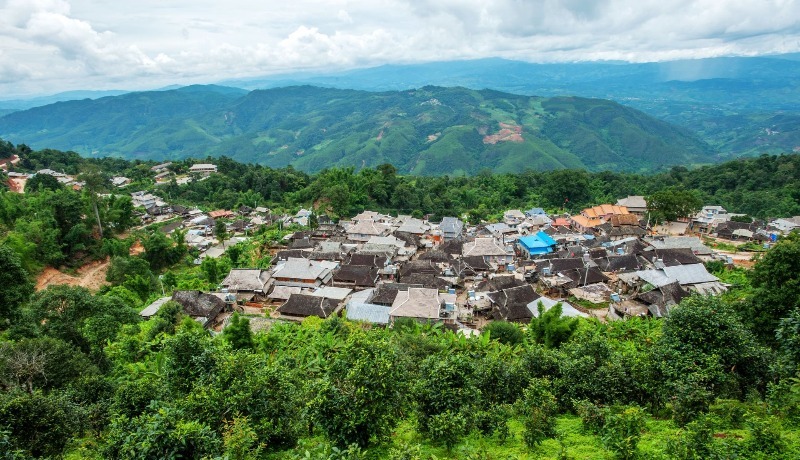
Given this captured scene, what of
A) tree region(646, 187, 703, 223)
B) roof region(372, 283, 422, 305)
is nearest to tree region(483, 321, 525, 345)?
roof region(372, 283, 422, 305)

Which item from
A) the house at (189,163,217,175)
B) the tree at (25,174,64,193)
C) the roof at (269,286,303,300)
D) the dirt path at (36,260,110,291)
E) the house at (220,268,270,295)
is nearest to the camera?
the roof at (269,286,303,300)

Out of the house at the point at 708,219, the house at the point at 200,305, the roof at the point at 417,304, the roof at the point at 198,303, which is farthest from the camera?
the house at the point at 708,219

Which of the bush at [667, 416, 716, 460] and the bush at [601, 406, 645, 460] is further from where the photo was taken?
the bush at [601, 406, 645, 460]

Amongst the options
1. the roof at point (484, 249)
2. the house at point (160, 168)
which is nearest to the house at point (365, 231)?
the roof at point (484, 249)

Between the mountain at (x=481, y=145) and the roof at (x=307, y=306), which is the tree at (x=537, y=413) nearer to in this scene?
the roof at (x=307, y=306)

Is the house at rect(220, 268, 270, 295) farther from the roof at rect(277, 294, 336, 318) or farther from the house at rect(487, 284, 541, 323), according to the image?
the house at rect(487, 284, 541, 323)

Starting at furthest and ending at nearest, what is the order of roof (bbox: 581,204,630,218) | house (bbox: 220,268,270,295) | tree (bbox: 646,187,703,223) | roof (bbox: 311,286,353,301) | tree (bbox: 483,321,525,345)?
roof (bbox: 581,204,630,218)
tree (bbox: 646,187,703,223)
house (bbox: 220,268,270,295)
roof (bbox: 311,286,353,301)
tree (bbox: 483,321,525,345)

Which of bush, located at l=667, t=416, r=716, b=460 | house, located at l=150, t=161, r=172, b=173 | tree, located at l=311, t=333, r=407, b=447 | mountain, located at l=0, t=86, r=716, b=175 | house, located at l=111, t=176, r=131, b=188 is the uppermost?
tree, located at l=311, t=333, r=407, b=447

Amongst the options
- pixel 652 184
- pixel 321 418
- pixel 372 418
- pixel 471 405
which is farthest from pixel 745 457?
pixel 652 184
